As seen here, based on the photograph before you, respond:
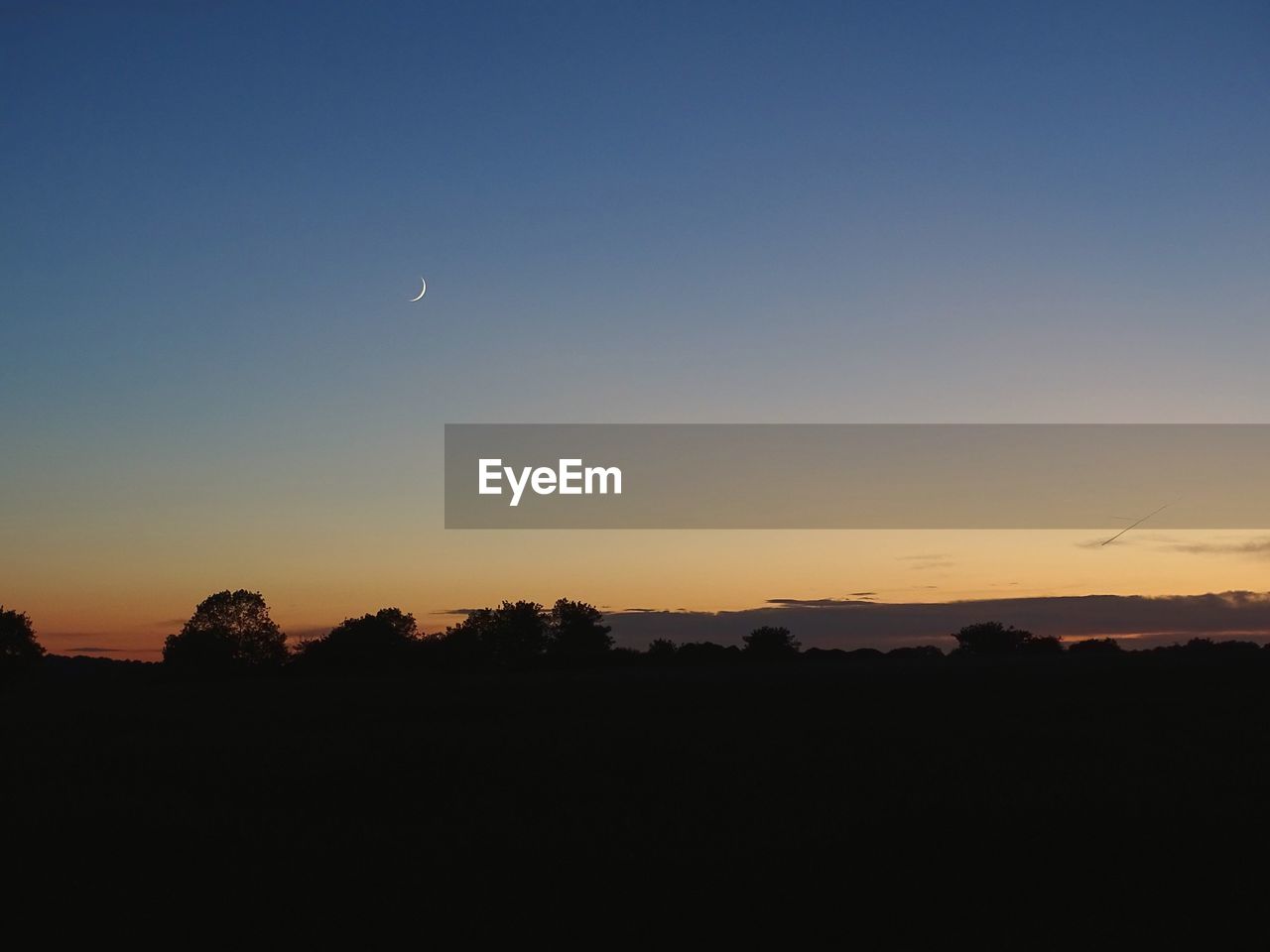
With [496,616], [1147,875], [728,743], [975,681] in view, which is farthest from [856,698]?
[496,616]

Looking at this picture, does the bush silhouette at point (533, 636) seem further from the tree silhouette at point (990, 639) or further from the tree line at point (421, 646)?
the tree silhouette at point (990, 639)

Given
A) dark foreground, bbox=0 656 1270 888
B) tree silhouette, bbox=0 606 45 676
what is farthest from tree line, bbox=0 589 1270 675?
dark foreground, bbox=0 656 1270 888

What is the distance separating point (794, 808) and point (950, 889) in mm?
4878

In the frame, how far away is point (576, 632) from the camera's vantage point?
5246 inches

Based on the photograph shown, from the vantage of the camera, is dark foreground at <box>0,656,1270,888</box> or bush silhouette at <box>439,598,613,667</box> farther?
bush silhouette at <box>439,598,613,667</box>

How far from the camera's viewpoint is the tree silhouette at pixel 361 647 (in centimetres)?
10669

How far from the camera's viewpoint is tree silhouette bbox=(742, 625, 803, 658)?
136m

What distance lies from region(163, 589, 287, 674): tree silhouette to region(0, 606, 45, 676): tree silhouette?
A: 1878cm

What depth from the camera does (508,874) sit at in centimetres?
1339

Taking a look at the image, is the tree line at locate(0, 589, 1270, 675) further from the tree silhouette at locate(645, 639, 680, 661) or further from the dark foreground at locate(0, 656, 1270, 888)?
the dark foreground at locate(0, 656, 1270, 888)

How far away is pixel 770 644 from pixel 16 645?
94.3 meters

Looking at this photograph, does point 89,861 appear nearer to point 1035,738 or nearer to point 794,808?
point 794,808

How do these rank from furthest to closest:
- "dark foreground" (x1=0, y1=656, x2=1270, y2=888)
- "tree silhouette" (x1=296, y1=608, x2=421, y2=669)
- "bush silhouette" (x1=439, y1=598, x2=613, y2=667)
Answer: "bush silhouette" (x1=439, y1=598, x2=613, y2=667), "tree silhouette" (x1=296, y1=608, x2=421, y2=669), "dark foreground" (x1=0, y1=656, x2=1270, y2=888)

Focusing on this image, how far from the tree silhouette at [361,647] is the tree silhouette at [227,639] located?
4.23m
